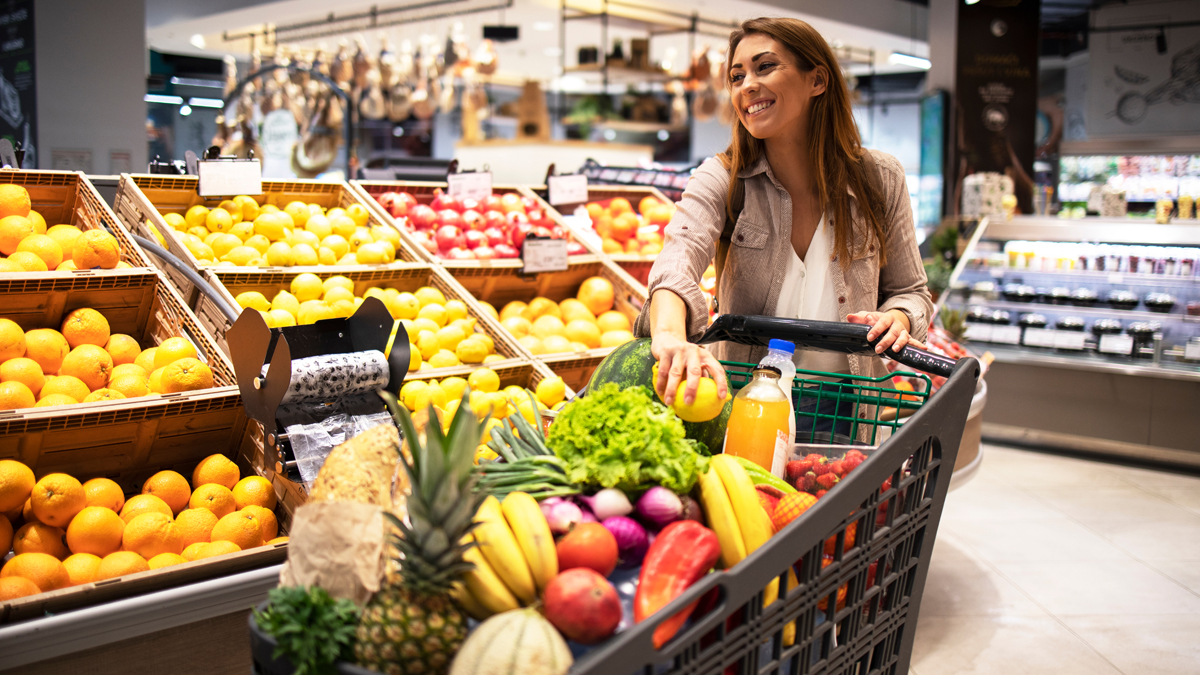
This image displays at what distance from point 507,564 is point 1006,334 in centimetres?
536

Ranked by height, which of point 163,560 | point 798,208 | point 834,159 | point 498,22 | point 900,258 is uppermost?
point 498,22

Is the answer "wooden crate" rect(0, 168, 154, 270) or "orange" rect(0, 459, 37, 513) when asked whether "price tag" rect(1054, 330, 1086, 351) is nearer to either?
"wooden crate" rect(0, 168, 154, 270)

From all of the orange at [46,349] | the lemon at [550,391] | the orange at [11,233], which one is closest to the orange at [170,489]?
the orange at [46,349]

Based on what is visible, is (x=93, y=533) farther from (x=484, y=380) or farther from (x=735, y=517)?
(x=735, y=517)

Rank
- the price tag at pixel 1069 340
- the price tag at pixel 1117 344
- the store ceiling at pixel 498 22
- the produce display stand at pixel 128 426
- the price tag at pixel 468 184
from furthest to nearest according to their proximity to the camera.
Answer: the store ceiling at pixel 498 22
the price tag at pixel 1069 340
the price tag at pixel 1117 344
the price tag at pixel 468 184
the produce display stand at pixel 128 426

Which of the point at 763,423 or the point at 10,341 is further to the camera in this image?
the point at 10,341

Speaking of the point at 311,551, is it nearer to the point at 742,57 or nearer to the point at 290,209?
the point at 742,57

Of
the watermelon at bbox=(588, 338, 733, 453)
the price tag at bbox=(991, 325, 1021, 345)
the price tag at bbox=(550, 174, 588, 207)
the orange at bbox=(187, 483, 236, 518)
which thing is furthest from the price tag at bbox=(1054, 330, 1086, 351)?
the orange at bbox=(187, 483, 236, 518)

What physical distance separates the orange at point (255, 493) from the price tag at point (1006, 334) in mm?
4987

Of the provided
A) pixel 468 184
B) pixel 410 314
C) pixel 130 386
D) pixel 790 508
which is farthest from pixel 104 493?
pixel 468 184

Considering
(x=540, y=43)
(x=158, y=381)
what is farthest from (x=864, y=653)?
(x=540, y=43)

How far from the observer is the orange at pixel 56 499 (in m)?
1.74

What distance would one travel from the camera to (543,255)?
129 inches

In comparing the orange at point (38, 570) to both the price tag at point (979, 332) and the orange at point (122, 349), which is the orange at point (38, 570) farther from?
the price tag at point (979, 332)
